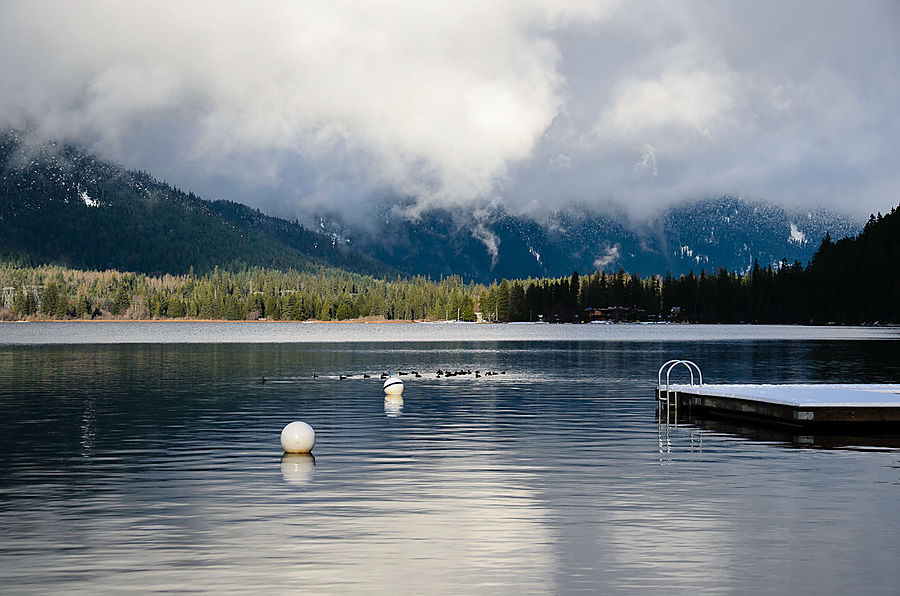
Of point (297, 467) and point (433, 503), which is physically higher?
point (297, 467)

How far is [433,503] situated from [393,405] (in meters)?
34.0

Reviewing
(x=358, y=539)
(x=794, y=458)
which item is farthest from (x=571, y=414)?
(x=358, y=539)

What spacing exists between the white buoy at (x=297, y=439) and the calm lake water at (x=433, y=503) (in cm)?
69

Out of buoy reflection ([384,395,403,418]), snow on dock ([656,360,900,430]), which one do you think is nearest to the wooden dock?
snow on dock ([656,360,900,430])

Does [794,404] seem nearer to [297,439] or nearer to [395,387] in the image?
[297,439]

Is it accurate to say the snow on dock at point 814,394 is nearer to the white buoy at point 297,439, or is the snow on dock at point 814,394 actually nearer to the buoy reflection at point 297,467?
the white buoy at point 297,439

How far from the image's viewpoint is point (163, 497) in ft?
98.5

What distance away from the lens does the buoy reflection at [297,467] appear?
33.5 m

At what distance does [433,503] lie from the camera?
95.2 feet

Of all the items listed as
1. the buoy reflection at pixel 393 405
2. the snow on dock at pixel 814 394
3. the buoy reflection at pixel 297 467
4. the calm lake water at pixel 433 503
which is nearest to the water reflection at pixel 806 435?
the calm lake water at pixel 433 503

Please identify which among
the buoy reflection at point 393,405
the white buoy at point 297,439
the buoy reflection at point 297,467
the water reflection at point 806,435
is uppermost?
the white buoy at point 297,439

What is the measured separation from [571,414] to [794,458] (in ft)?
62.4

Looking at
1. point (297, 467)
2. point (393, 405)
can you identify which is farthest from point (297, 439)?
point (393, 405)

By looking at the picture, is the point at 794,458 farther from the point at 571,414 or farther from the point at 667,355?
the point at 667,355
